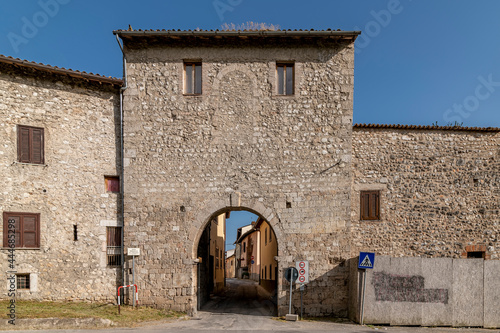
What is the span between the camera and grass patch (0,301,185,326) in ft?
31.1

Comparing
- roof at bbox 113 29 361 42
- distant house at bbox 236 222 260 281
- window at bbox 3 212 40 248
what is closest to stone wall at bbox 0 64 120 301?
window at bbox 3 212 40 248

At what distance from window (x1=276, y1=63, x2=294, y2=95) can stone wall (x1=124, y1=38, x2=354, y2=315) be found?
28cm

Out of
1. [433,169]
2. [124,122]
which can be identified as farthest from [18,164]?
[433,169]

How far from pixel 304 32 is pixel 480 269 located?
32.1ft

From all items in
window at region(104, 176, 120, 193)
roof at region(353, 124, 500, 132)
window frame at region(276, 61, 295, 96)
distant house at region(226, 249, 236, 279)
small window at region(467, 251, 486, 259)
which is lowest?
distant house at region(226, 249, 236, 279)

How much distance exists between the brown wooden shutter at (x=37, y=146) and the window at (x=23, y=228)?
1.88 meters

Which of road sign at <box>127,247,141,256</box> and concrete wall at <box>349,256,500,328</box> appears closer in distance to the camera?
concrete wall at <box>349,256,500,328</box>

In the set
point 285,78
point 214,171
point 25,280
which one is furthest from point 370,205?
point 25,280

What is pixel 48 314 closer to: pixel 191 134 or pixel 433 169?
pixel 191 134

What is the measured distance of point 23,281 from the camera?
36.5 ft

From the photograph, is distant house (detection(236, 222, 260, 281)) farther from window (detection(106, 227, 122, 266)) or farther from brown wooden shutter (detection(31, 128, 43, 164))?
brown wooden shutter (detection(31, 128, 43, 164))

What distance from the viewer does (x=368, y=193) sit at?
12883 millimetres

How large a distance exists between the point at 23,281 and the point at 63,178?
3.62 meters

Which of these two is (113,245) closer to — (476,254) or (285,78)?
(285,78)
